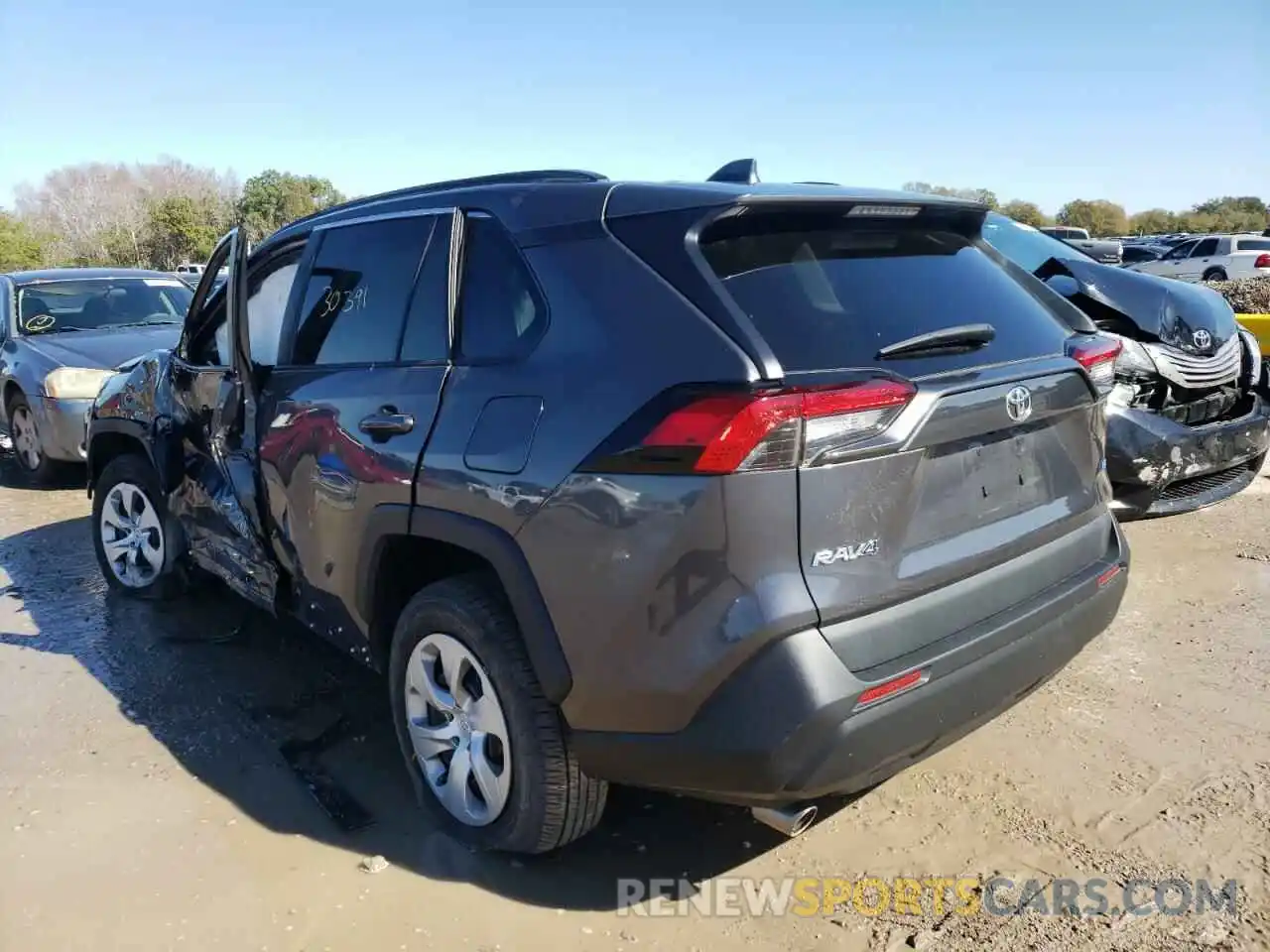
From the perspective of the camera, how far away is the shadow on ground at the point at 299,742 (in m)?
2.81

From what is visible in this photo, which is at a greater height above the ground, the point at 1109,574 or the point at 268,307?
the point at 268,307

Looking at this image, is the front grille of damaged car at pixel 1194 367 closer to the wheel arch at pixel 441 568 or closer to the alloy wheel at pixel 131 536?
the wheel arch at pixel 441 568

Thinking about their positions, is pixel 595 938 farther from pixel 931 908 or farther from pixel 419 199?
pixel 419 199

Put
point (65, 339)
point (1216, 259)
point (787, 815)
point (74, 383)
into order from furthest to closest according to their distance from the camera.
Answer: point (1216, 259), point (65, 339), point (74, 383), point (787, 815)

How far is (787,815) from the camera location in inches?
91.7

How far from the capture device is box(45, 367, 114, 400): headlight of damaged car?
736 centimetres

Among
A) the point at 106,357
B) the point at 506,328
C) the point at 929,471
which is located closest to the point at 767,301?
the point at 929,471

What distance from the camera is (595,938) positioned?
250 cm

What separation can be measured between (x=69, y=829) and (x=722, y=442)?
2.50 meters

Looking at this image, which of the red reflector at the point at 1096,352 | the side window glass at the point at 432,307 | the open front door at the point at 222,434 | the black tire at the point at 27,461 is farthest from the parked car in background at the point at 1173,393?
the black tire at the point at 27,461

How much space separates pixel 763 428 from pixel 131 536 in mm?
4078

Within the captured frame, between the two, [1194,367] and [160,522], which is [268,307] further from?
[1194,367]

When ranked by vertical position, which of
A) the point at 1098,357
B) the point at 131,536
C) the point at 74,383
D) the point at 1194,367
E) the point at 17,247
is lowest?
the point at 131,536

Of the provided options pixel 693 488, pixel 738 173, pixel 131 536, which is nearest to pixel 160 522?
pixel 131 536
